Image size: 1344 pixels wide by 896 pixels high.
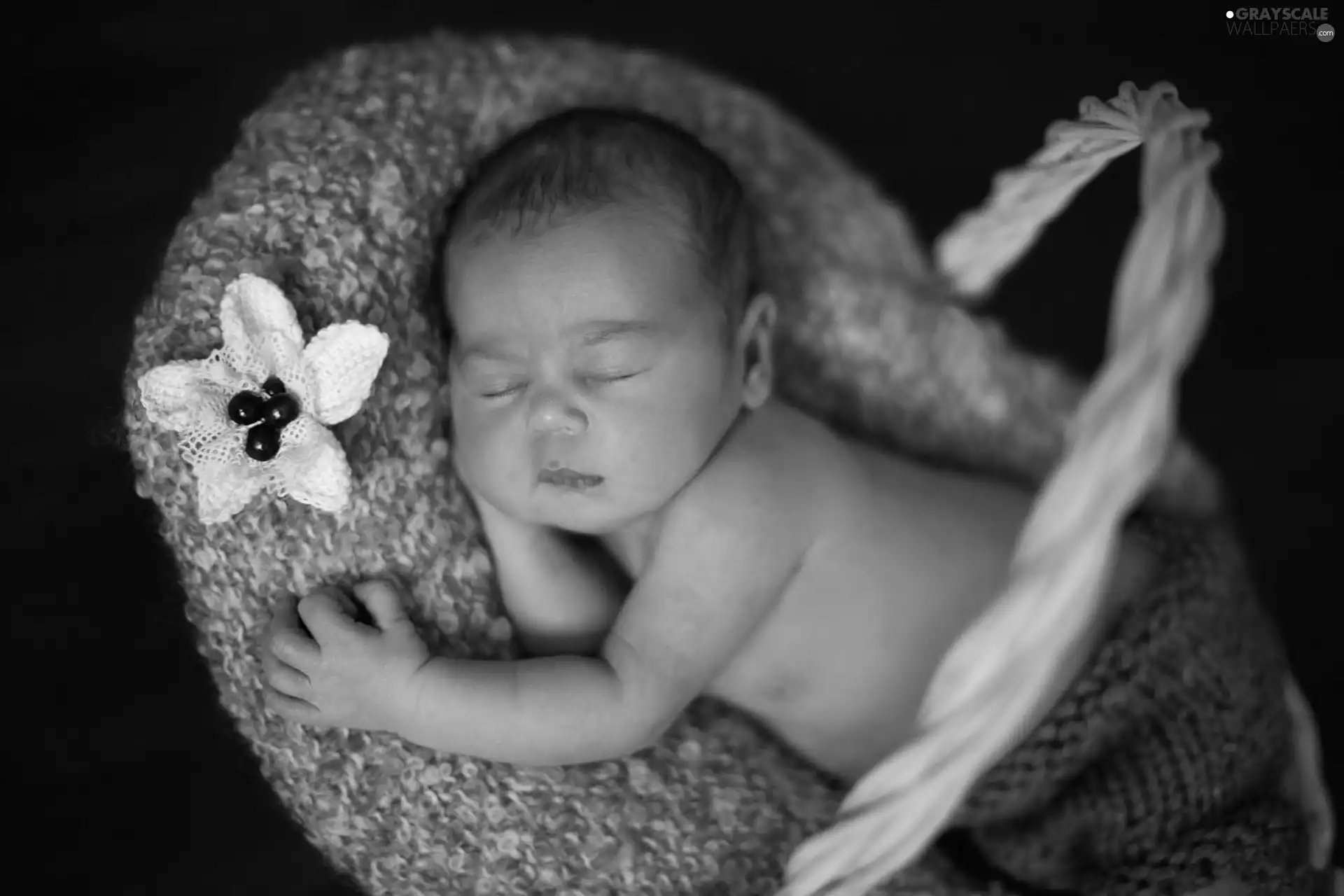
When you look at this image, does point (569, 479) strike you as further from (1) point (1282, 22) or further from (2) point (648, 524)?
(1) point (1282, 22)

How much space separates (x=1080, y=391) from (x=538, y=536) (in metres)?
0.52

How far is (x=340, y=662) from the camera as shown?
727 mm

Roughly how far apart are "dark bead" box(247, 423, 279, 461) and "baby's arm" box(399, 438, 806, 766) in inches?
6.5

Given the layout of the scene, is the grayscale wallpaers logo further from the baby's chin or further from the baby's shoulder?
the baby's chin

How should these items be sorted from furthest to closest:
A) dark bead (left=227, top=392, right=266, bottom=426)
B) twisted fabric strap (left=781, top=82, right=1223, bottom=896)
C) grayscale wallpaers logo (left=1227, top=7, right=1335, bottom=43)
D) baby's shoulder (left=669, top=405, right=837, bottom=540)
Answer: grayscale wallpaers logo (left=1227, top=7, right=1335, bottom=43)
baby's shoulder (left=669, top=405, right=837, bottom=540)
dark bead (left=227, top=392, right=266, bottom=426)
twisted fabric strap (left=781, top=82, right=1223, bottom=896)

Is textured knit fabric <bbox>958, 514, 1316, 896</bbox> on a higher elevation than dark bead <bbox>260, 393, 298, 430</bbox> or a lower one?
lower

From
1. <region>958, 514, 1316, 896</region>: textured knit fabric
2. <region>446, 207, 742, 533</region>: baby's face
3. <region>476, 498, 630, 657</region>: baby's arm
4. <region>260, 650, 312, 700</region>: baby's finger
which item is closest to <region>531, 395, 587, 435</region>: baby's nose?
<region>446, 207, 742, 533</region>: baby's face

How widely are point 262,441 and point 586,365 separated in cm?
20

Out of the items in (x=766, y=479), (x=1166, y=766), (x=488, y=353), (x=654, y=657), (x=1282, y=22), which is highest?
(x=1282, y=22)

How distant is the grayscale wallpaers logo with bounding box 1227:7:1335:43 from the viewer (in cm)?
141

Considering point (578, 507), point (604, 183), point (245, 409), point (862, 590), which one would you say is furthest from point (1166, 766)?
point (245, 409)

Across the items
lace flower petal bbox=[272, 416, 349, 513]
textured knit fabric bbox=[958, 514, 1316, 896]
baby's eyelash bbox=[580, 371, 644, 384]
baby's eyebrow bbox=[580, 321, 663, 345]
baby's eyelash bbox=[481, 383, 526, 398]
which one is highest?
baby's eyebrow bbox=[580, 321, 663, 345]

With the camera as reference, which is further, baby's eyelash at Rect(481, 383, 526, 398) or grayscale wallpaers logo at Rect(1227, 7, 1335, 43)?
grayscale wallpaers logo at Rect(1227, 7, 1335, 43)

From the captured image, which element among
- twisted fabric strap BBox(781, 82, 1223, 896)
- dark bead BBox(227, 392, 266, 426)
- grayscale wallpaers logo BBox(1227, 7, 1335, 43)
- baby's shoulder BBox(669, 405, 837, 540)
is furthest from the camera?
grayscale wallpaers logo BBox(1227, 7, 1335, 43)
